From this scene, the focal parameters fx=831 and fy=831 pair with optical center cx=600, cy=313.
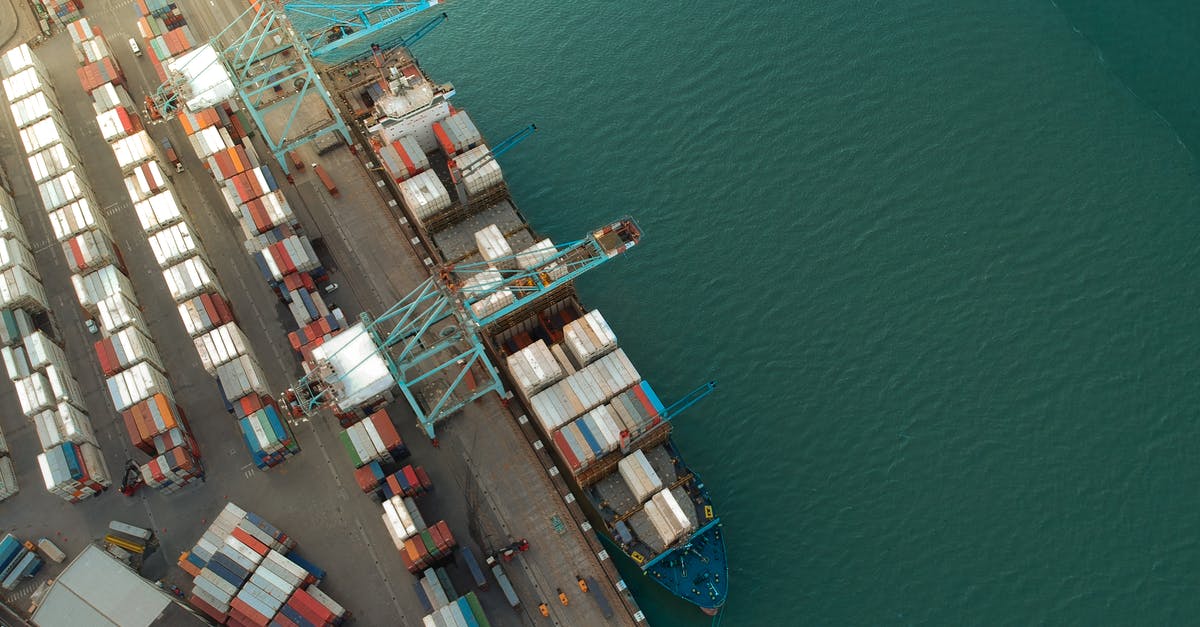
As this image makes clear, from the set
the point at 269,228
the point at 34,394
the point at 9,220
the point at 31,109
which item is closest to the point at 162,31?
the point at 31,109

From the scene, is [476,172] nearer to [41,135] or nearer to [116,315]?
[116,315]

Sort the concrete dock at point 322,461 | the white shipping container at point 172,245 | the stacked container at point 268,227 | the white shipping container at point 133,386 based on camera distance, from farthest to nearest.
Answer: the white shipping container at point 172,245 → the stacked container at point 268,227 → the white shipping container at point 133,386 → the concrete dock at point 322,461

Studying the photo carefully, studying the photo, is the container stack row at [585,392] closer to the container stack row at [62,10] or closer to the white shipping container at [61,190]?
the white shipping container at [61,190]

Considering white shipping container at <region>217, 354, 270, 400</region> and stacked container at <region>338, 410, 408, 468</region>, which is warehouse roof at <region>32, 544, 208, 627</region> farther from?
stacked container at <region>338, 410, 408, 468</region>

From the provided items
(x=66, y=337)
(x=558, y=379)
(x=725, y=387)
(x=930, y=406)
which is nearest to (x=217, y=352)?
(x=66, y=337)

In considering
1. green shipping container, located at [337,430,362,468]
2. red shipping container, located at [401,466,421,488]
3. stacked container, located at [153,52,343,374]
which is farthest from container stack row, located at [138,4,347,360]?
red shipping container, located at [401,466,421,488]

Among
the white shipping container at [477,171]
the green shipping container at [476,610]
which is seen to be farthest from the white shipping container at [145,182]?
the green shipping container at [476,610]
